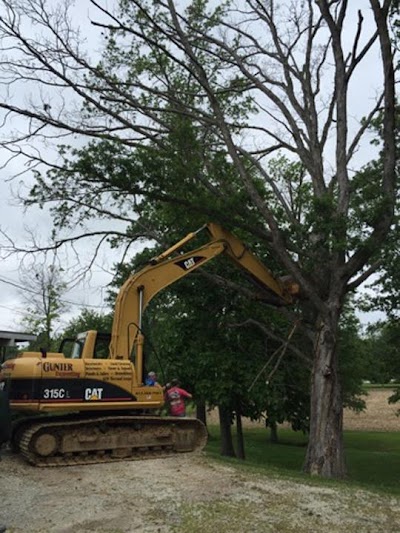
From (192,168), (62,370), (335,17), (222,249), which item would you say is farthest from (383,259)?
(62,370)

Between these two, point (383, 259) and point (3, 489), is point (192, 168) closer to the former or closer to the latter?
point (383, 259)

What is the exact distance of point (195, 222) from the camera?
1537 cm

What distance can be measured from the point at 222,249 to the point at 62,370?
508 cm

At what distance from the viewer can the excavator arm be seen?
1205cm

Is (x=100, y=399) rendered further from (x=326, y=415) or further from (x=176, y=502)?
(x=326, y=415)

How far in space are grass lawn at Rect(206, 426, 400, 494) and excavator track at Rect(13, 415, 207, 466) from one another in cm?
491

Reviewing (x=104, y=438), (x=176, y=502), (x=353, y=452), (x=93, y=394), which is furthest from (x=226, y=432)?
(x=176, y=502)

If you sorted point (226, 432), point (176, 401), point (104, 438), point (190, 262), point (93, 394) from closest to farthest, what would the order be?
point (93, 394), point (104, 438), point (190, 262), point (176, 401), point (226, 432)

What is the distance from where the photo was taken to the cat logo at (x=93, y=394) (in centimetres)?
1117

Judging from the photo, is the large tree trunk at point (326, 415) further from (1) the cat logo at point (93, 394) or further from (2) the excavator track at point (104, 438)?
(1) the cat logo at point (93, 394)

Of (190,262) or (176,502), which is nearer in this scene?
(176,502)

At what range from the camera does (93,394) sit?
1124cm

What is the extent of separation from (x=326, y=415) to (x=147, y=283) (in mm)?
5435

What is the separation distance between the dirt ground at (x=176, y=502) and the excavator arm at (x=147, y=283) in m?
2.28
